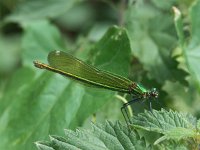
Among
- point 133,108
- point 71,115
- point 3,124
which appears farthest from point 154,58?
point 3,124

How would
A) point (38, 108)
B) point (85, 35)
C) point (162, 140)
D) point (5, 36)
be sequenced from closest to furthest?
point (162, 140), point (38, 108), point (85, 35), point (5, 36)

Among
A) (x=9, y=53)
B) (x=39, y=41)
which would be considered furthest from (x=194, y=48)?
(x=9, y=53)

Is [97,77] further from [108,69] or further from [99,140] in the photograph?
[99,140]

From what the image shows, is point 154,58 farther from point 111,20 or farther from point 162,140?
point 111,20

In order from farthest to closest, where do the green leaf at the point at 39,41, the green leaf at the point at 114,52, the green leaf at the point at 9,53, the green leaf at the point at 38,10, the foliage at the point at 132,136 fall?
the green leaf at the point at 9,53
the green leaf at the point at 38,10
the green leaf at the point at 39,41
the green leaf at the point at 114,52
the foliage at the point at 132,136

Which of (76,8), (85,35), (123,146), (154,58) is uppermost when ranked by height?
(76,8)

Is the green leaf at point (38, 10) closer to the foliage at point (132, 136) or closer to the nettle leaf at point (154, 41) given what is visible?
the nettle leaf at point (154, 41)

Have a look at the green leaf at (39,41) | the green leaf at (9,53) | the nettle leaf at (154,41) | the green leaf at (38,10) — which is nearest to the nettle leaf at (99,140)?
the nettle leaf at (154,41)
